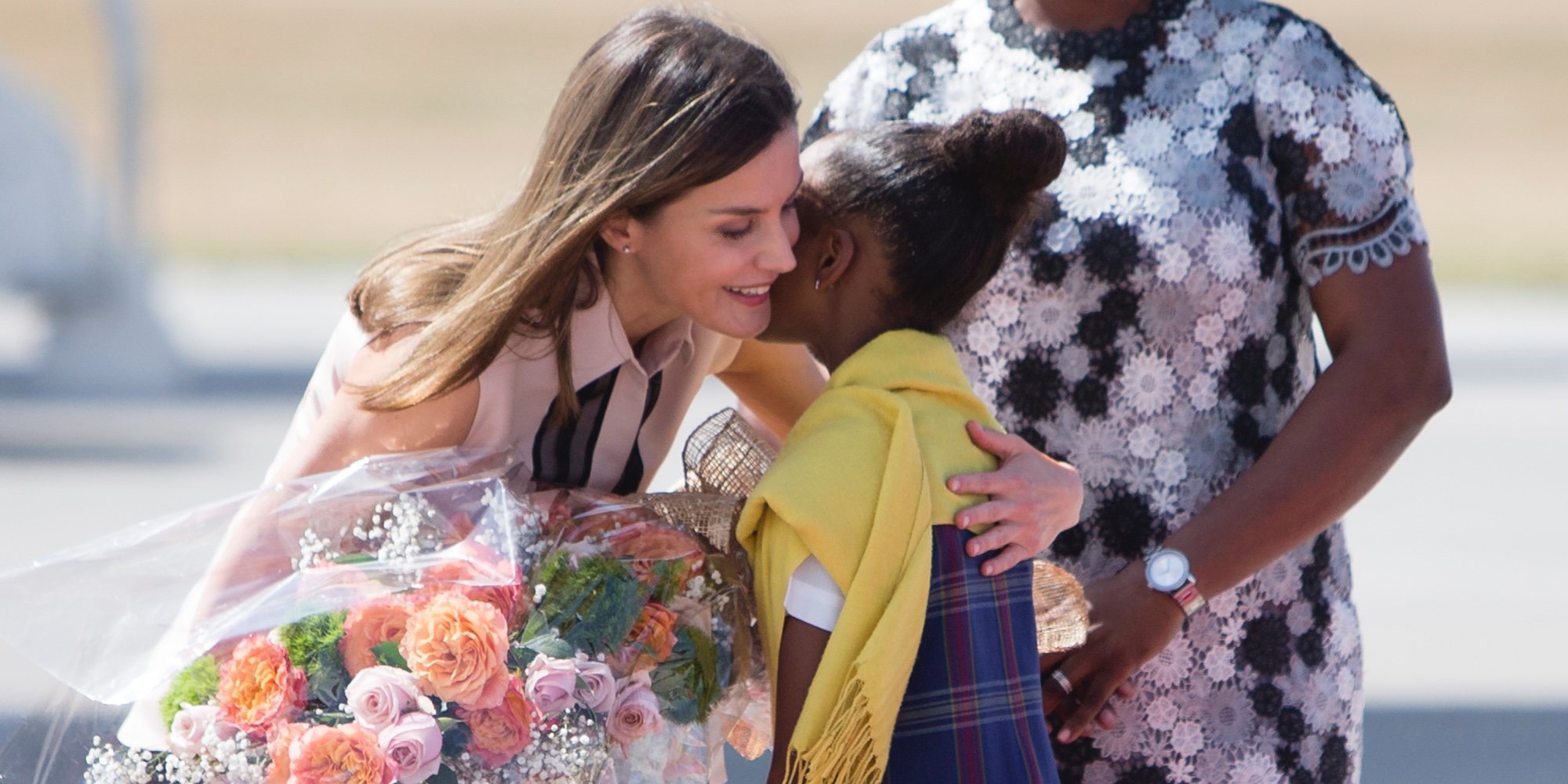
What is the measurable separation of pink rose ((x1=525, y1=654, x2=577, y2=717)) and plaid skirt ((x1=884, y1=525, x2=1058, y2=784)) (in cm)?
36

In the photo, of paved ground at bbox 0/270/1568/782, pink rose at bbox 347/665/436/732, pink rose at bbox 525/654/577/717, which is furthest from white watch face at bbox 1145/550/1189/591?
paved ground at bbox 0/270/1568/782

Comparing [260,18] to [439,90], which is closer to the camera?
[439,90]

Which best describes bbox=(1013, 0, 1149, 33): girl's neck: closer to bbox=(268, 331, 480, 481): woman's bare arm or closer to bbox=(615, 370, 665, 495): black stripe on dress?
bbox=(615, 370, 665, 495): black stripe on dress

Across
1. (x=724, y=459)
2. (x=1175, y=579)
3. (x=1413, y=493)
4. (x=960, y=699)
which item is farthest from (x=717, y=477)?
(x=1413, y=493)

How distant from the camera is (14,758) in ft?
6.12

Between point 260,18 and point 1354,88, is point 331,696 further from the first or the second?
point 260,18

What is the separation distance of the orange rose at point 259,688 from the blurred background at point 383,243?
226 mm

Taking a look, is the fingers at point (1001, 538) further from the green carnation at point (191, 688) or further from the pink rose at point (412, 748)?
the green carnation at point (191, 688)

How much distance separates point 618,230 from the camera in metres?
2.16

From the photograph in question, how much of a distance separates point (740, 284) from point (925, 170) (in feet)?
0.82

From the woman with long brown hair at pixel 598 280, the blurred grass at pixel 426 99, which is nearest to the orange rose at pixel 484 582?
the woman with long brown hair at pixel 598 280

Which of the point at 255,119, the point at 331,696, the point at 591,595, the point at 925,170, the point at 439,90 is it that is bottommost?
the point at 331,696

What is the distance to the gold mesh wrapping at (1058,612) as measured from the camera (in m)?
2.20

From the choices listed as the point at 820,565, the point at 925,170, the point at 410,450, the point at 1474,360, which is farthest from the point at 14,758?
the point at 1474,360
